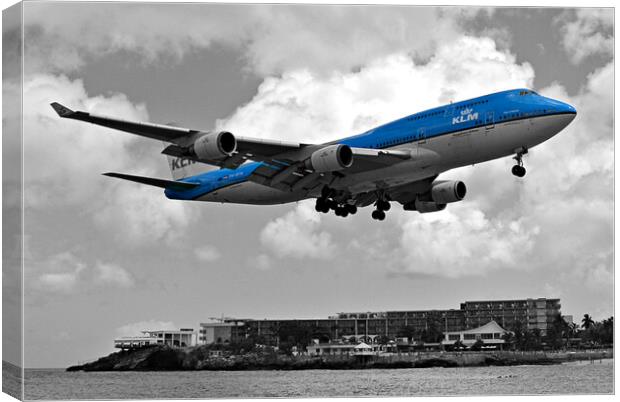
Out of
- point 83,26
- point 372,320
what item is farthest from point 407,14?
point 372,320

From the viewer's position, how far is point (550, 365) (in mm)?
50594

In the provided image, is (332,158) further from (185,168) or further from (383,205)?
(185,168)

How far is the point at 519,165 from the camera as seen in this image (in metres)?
33.2

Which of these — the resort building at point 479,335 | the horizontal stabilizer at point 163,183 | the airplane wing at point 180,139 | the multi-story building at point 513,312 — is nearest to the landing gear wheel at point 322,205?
the airplane wing at point 180,139

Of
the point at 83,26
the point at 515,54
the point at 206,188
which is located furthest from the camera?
the point at 206,188

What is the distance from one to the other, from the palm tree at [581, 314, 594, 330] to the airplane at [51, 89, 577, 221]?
6.69m

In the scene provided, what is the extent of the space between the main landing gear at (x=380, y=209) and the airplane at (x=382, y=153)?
0.13ft

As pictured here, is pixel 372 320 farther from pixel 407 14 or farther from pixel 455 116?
pixel 407 14

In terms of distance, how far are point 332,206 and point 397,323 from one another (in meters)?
11.9

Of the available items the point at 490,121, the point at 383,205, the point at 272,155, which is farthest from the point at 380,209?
the point at 490,121

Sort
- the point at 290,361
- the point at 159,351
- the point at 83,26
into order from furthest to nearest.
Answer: the point at 290,361
the point at 159,351
the point at 83,26

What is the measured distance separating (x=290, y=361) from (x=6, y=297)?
28.0m

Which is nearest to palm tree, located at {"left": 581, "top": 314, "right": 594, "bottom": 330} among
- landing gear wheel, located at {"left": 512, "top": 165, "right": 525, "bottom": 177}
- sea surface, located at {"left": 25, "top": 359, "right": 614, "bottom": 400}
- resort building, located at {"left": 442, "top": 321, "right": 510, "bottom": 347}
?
sea surface, located at {"left": 25, "top": 359, "right": 614, "bottom": 400}

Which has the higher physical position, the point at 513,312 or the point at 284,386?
the point at 513,312
